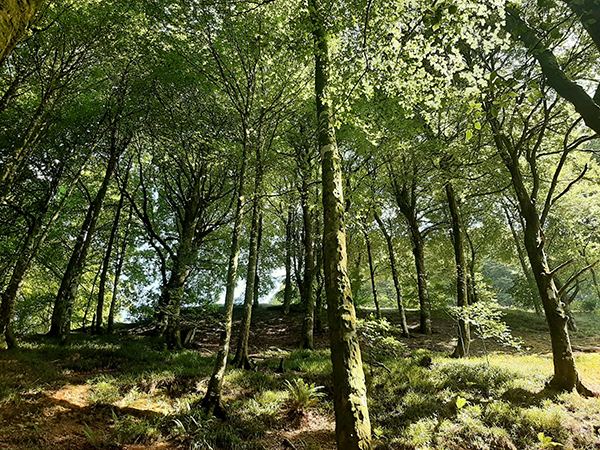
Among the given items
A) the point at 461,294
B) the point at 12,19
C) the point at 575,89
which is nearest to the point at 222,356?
the point at 12,19

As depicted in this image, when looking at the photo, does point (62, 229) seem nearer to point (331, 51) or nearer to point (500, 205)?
point (331, 51)

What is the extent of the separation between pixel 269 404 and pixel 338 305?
168 inches

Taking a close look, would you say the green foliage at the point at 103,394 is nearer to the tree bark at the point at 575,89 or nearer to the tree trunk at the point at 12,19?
the tree trunk at the point at 12,19

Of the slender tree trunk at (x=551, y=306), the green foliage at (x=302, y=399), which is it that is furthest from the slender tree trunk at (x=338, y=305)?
the slender tree trunk at (x=551, y=306)

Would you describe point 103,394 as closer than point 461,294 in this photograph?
Yes

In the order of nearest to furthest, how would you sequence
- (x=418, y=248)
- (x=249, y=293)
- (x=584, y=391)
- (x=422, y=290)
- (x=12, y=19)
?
(x=12, y=19) < (x=584, y=391) < (x=249, y=293) < (x=422, y=290) < (x=418, y=248)

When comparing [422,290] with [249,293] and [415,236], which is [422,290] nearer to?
[415,236]

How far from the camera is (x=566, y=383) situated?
6.41m

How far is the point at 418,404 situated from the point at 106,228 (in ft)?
59.0

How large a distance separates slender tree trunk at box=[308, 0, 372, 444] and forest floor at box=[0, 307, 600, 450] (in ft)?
8.69

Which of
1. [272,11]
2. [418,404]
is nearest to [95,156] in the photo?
[272,11]

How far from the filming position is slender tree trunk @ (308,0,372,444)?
300 cm

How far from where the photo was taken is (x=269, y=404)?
6328mm

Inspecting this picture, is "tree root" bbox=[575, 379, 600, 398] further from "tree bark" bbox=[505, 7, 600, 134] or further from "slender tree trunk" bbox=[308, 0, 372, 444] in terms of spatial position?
"slender tree trunk" bbox=[308, 0, 372, 444]
